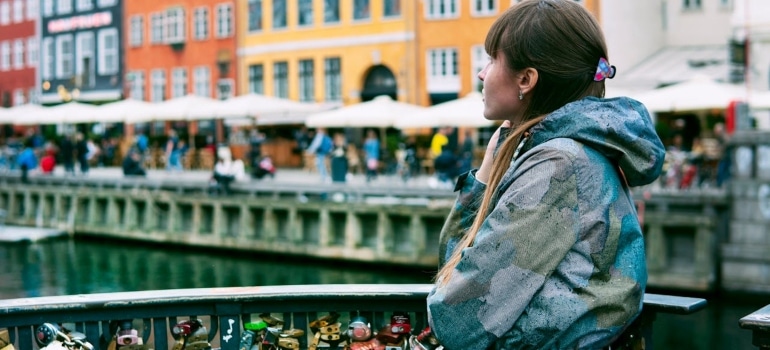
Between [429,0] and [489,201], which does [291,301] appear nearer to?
[489,201]

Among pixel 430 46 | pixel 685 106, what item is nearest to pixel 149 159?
pixel 430 46

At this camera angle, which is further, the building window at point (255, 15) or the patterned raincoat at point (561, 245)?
the building window at point (255, 15)

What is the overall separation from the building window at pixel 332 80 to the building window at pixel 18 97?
21834 millimetres

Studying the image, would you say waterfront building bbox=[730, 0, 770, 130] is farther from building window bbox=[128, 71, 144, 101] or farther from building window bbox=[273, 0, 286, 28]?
building window bbox=[128, 71, 144, 101]

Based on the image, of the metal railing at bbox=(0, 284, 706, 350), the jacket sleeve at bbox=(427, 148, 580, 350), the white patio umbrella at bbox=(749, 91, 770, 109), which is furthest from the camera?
the white patio umbrella at bbox=(749, 91, 770, 109)

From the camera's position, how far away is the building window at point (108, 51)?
46.4m

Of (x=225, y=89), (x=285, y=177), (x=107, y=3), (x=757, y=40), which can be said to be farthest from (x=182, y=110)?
(x=107, y=3)

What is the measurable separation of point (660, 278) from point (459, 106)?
8.51 m

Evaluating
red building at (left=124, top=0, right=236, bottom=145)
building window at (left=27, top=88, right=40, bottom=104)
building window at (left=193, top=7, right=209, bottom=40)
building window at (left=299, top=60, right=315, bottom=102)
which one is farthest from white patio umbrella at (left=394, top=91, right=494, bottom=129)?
building window at (left=27, top=88, right=40, bottom=104)

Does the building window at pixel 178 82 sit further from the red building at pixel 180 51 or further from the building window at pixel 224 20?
the building window at pixel 224 20

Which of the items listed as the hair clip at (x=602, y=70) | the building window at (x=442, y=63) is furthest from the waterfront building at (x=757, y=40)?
the hair clip at (x=602, y=70)

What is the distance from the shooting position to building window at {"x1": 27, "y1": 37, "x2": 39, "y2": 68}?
51.4 m

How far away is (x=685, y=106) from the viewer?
66.1 feet

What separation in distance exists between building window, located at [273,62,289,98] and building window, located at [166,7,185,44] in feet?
19.7
